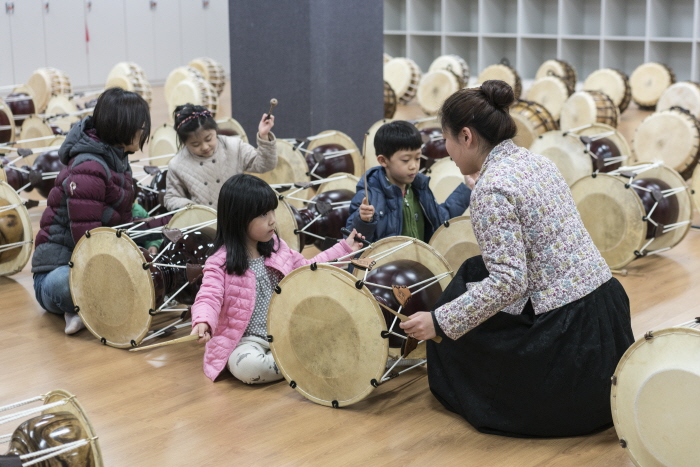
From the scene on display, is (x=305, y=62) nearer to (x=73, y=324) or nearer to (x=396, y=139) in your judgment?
(x=396, y=139)

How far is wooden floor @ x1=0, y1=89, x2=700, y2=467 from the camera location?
230 centimetres

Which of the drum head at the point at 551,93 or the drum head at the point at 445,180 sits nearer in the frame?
the drum head at the point at 445,180

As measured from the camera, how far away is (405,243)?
111 inches

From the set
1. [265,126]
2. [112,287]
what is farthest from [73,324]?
[265,126]

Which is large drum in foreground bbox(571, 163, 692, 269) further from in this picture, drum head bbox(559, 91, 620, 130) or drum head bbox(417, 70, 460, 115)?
drum head bbox(417, 70, 460, 115)

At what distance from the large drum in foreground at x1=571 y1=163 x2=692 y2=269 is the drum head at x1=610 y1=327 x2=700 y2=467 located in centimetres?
179

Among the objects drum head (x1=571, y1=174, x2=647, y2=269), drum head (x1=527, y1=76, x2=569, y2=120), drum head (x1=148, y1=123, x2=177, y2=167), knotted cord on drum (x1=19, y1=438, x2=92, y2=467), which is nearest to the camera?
knotted cord on drum (x1=19, y1=438, x2=92, y2=467)

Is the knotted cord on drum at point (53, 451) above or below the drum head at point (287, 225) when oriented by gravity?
below

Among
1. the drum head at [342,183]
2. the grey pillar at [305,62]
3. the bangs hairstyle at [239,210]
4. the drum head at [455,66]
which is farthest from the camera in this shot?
the drum head at [455,66]

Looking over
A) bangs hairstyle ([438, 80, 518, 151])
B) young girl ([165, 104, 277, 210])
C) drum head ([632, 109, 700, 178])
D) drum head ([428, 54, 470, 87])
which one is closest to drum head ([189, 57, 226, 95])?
drum head ([428, 54, 470, 87])

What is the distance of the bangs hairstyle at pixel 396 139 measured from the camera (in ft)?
10.1

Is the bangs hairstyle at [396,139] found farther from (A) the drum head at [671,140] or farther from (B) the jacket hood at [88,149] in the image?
(A) the drum head at [671,140]

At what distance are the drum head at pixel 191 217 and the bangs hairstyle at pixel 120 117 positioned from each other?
0.36 meters

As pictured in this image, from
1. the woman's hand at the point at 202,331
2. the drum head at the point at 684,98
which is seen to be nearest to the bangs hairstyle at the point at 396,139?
the woman's hand at the point at 202,331
